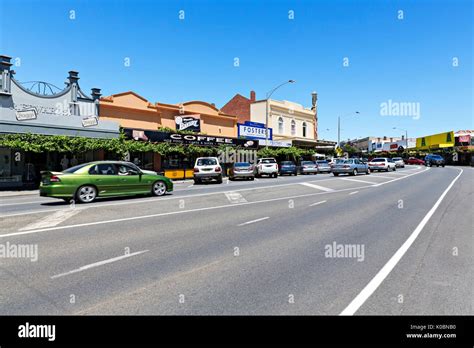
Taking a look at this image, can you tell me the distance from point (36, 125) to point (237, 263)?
18.5 m

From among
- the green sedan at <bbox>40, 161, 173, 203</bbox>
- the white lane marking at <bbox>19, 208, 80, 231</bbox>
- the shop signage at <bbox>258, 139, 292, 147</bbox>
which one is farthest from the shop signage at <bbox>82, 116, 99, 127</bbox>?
the shop signage at <bbox>258, 139, 292, 147</bbox>

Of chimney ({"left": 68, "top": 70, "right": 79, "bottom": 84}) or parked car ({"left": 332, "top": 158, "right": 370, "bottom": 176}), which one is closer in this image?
chimney ({"left": 68, "top": 70, "right": 79, "bottom": 84})

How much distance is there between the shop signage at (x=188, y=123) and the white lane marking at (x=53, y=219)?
21.9m

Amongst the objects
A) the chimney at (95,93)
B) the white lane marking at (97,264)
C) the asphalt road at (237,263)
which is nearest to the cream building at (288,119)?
the chimney at (95,93)

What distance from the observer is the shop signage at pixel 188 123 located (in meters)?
31.4

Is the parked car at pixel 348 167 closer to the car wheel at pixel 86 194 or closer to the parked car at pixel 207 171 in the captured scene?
the parked car at pixel 207 171

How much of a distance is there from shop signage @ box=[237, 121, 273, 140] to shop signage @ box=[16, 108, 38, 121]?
2283cm

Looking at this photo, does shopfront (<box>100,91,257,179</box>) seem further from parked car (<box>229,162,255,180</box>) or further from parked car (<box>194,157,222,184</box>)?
parked car (<box>194,157,222,184</box>)

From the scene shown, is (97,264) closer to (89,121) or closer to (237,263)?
(237,263)

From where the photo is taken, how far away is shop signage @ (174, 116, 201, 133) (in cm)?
3136
